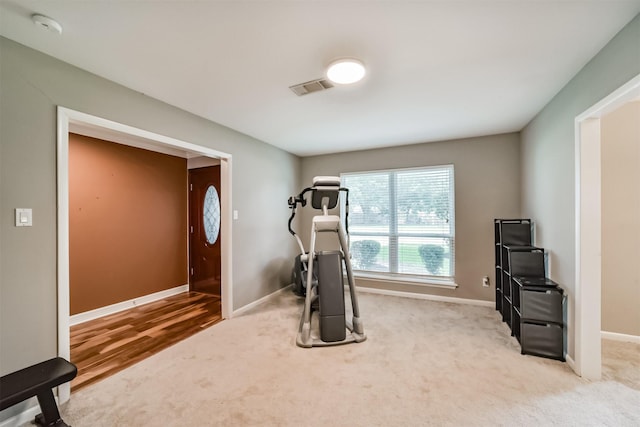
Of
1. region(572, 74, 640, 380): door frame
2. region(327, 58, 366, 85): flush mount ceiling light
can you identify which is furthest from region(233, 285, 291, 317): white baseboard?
region(572, 74, 640, 380): door frame

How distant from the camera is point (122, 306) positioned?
3633 mm

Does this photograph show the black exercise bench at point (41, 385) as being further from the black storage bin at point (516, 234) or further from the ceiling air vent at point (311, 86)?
the black storage bin at point (516, 234)

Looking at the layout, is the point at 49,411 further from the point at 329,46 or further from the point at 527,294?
the point at 527,294

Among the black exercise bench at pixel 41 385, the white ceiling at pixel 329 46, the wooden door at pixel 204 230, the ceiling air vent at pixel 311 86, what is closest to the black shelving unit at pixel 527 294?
the white ceiling at pixel 329 46

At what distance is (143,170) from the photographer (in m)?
3.99

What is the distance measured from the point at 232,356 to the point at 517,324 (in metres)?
2.82

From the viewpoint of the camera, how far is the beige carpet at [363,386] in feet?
5.36

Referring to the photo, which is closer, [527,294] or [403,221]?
[527,294]

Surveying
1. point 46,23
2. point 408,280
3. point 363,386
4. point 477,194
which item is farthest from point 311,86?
point 408,280

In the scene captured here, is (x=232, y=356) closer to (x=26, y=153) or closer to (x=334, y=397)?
(x=334, y=397)

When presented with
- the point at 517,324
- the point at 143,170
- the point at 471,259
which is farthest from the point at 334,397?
the point at 143,170

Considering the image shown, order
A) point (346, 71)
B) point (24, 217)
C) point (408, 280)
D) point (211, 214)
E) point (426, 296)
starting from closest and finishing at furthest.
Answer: point (24, 217), point (346, 71), point (426, 296), point (408, 280), point (211, 214)

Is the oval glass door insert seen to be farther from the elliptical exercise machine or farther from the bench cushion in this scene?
the bench cushion

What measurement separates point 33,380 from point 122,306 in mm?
2451
